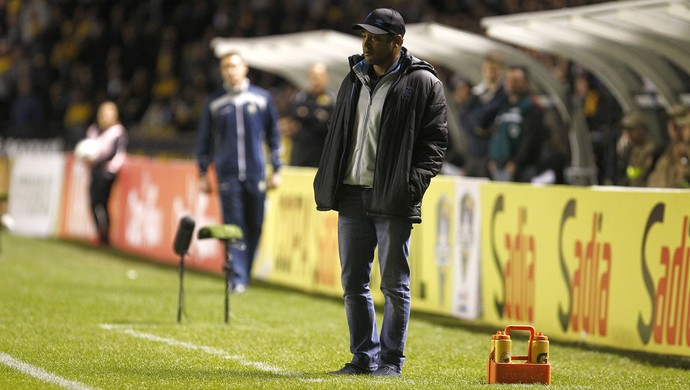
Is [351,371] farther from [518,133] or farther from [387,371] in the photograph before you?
[518,133]

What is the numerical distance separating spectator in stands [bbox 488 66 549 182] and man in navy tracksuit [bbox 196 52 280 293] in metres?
2.83

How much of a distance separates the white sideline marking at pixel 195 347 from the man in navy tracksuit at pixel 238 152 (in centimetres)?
310

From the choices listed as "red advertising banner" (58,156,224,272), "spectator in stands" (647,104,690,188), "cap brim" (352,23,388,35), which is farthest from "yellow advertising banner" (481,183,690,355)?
"red advertising banner" (58,156,224,272)

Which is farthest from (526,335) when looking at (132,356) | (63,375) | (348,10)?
(348,10)

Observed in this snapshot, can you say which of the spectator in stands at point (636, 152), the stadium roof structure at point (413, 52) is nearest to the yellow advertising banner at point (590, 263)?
the spectator in stands at point (636, 152)

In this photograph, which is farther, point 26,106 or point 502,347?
point 26,106

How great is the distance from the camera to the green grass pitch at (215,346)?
8.17m

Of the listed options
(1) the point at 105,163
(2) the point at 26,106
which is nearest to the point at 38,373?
(1) the point at 105,163

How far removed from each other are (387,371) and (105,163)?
43.5 feet

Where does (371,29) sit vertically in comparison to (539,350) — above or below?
above

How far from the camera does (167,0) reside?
1298 inches

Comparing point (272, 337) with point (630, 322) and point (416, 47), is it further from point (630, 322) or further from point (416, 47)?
point (416, 47)

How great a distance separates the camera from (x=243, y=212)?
14055 millimetres

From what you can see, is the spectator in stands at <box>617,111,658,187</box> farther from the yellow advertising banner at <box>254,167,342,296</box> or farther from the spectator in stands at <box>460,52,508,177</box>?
the yellow advertising banner at <box>254,167,342,296</box>
